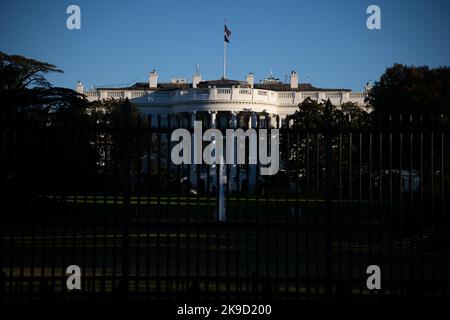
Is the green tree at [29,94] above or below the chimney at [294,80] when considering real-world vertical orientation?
below

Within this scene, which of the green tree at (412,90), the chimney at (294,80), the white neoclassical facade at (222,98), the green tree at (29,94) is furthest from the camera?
the chimney at (294,80)

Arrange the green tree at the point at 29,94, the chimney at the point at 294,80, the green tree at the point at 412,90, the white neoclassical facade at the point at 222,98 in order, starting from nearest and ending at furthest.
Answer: the green tree at the point at 29,94 → the green tree at the point at 412,90 → the white neoclassical facade at the point at 222,98 → the chimney at the point at 294,80

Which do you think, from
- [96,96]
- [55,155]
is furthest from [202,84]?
[55,155]

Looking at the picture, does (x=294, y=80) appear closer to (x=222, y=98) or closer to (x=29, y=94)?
(x=222, y=98)

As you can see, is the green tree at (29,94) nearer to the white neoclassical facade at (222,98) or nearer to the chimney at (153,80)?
the white neoclassical facade at (222,98)

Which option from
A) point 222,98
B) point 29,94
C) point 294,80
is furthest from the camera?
point 294,80

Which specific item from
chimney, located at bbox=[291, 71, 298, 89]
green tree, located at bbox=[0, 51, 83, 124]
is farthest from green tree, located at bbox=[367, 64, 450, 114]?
chimney, located at bbox=[291, 71, 298, 89]

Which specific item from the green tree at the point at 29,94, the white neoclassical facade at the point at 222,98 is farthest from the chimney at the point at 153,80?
the green tree at the point at 29,94

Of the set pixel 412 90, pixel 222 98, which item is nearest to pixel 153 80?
pixel 222 98

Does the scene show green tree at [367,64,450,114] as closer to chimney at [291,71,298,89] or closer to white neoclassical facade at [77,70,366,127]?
white neoclassical facade at [77,70,366,127]

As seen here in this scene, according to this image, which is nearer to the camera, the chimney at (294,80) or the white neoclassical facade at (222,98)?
the white neoclassical facade at (222,98)

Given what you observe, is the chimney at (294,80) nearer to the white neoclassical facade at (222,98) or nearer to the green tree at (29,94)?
the white neoclassical facade at (222,98)

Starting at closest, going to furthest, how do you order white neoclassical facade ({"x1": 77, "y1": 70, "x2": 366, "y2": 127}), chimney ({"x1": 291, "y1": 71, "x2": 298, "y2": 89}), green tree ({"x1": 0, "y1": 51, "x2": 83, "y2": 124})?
green tree ({"x1": 0, "y1": 51, "x2": 83, "y2": 124}), white neoclassical facade ({"x1": 77, "y1": 70, "x2": 366, "y2": 127}), chimney ({"x1": 291, "y1": 71, "x2": 298, "y2": 89})
